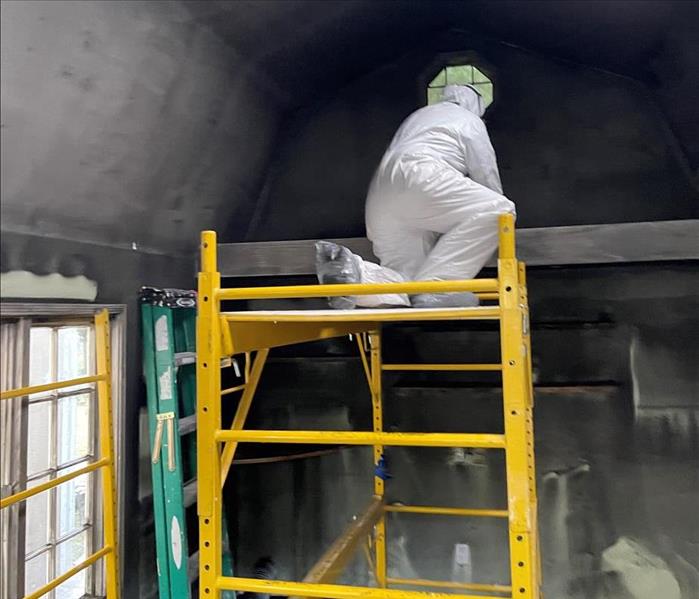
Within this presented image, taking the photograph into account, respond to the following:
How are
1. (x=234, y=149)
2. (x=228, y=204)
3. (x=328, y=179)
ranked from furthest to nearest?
(x=328, y=179) → (x=228, y=204) → (x=234, y=149)

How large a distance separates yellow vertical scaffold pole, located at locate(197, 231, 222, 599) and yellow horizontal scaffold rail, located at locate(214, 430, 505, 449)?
41mm

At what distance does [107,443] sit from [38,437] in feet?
0.83

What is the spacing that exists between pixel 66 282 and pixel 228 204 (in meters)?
1.13

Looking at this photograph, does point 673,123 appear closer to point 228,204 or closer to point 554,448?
point 554,448

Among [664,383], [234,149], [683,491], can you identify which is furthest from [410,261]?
[683,491]

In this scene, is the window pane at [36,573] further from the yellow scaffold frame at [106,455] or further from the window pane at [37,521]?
the yellow scaffold frame at [106,455]

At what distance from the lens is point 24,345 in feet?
6.76

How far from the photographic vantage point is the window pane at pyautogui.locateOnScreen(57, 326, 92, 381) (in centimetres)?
240

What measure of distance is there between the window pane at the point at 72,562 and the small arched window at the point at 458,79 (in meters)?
2.67

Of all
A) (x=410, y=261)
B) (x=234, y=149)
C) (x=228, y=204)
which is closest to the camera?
(x=410, y=261)

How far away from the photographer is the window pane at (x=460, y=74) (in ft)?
11.2

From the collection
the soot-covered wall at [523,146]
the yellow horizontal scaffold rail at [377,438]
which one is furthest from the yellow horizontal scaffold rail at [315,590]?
the soot-covered wall at [523,146]

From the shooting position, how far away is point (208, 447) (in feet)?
5.06

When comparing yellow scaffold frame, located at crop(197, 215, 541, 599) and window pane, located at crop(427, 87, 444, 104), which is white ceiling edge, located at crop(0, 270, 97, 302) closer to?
yellow scaffold frame, located at crop(197, 215, 541, 599)
